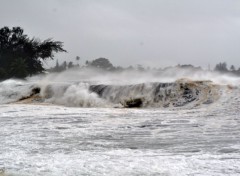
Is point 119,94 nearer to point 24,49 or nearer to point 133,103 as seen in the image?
point 133,103

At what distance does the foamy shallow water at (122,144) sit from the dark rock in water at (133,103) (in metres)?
3.84

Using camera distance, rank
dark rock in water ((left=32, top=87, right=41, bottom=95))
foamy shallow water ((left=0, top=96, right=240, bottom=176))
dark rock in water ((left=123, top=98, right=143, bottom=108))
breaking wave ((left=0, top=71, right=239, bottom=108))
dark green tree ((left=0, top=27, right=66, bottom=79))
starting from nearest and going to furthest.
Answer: foamy shallow water ((left=0, top=96, right=240, bottom=176)) < breaking wave ((left=0, top=71, right=239, bottom=108)) < dark rock in water ((left=123, top=98, right=143, bottom=108)) < dark rock in water ((left=32, top=87, right=41, bottom=95)) < dark green tree ((left=0, top=27, right=66, bottom=79))

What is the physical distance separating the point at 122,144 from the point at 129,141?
0.77ft

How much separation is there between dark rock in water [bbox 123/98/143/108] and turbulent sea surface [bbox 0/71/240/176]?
171 centimetres

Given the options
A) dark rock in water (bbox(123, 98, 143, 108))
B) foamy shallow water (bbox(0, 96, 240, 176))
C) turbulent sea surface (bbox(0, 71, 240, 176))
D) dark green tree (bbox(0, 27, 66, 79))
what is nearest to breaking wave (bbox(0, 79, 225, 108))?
dark rock in water (bbox(123, 98, 143, 108))

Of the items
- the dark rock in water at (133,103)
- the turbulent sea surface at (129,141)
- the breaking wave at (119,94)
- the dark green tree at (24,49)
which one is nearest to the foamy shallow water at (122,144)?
the turbulent sea surface at (129,141)

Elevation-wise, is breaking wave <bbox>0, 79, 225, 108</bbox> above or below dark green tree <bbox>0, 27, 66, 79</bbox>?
below

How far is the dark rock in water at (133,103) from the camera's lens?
41.0 ft

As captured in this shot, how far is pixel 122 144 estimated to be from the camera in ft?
18.0

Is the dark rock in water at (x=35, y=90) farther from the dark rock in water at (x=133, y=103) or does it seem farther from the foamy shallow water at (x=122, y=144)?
the foamy shallow water at (x=122, y=144)

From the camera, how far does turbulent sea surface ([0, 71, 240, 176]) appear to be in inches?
165

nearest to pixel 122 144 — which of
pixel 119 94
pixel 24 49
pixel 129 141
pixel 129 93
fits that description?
pixel 129 141

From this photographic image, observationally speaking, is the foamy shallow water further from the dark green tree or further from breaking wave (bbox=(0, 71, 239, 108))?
the dark green tree

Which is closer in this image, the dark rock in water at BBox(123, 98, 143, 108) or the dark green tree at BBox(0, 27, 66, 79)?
the dark rock in water at BBox(123, 98, 143, 108)
